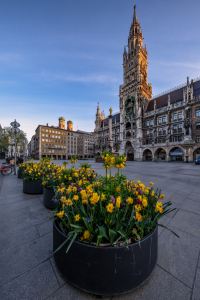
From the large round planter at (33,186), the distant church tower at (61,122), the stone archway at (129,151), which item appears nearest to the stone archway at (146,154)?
the stone archway at (129,151)

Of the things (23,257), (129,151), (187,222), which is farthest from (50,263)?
(129,151)

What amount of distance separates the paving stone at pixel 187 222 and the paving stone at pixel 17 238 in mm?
3015

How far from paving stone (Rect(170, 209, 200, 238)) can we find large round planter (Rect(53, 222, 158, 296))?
1770 mm

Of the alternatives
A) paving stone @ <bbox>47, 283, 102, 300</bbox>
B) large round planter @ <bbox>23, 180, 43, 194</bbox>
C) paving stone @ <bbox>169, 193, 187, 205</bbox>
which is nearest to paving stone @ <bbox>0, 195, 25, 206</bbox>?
large round planter @ <bbox>23, 180, 43, 194</bbox>

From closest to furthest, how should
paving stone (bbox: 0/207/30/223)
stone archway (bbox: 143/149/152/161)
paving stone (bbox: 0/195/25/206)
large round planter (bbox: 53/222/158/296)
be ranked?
large round planter (bbox: 53/222/158/296) → paving stone (bbox: 0/207/30/223) → paving stone (bbox: 0/195/25/206) → stone archway (bbox: 143/149/152/161)

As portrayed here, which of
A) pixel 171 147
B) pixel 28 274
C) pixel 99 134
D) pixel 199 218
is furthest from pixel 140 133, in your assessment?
pixel 28 274

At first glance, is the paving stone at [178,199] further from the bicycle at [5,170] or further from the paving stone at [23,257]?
the bicycle at [5,170]

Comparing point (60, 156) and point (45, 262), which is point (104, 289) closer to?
point (45, 262)

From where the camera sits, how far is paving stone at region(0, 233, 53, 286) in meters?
1.52

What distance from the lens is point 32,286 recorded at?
1350 mm

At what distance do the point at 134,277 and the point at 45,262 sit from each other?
1257 mm

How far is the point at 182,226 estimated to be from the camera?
2.64 m

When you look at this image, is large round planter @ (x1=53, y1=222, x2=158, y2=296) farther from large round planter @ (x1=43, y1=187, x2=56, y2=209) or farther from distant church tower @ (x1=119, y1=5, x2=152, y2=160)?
distant church tower @ (x1=119, y1=5, x2=152, y2=160)

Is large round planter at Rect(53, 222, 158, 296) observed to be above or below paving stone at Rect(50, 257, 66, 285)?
above
